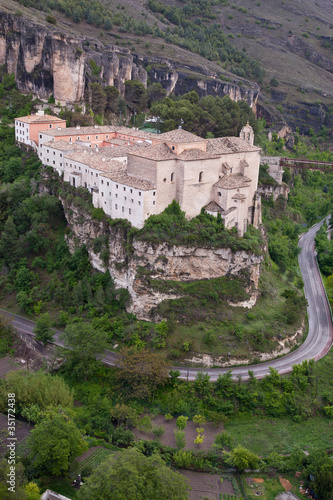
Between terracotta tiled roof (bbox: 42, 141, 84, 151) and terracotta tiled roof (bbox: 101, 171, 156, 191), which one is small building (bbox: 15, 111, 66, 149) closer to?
terracotta tiled roof (bbox: 42, 141, 84, 151)

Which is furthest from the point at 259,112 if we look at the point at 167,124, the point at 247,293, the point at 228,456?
the point at 228,456

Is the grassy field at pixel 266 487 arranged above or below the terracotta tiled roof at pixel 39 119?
below

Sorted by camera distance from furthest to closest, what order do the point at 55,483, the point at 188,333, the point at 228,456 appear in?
the point at 188,333 → the point at 228,456 → the point at 55,483

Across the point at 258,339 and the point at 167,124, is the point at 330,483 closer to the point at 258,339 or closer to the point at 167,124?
the point at 258,339

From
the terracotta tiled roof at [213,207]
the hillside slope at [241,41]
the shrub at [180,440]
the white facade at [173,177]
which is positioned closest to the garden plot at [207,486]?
the shrub at [180,440]

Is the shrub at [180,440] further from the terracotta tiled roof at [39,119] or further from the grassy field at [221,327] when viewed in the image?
the terracotta tiled roof at [39,119]

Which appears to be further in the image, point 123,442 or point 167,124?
point 167,124

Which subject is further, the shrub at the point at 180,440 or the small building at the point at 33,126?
the small building at the point at 33,126
